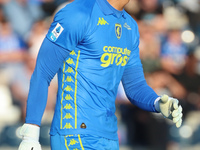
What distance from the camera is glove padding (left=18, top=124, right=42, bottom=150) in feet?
10.3

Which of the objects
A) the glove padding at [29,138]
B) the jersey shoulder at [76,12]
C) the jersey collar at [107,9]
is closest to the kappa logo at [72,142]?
the glove padding at [29,138]

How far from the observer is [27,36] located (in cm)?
754

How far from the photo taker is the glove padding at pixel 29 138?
3.15m

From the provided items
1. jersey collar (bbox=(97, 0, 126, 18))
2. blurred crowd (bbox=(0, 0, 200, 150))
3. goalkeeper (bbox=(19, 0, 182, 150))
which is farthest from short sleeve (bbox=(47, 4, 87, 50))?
blurred crowd (bbox=(0, 0, 200, 150))

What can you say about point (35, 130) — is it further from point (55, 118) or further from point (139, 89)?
point (139, 89)

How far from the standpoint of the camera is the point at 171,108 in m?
3.37

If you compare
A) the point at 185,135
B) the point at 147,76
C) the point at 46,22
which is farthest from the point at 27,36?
the point at 185,135

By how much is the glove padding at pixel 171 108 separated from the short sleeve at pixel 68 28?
2.09 ft

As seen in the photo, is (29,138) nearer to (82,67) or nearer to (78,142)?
(78,142)

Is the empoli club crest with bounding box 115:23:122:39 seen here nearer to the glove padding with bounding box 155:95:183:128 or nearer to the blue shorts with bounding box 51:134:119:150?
the glove padding with bounding box 155:95:183:128

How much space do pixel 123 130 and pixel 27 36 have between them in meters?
1.97

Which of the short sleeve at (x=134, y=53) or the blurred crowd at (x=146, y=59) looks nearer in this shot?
the short sleeve at (x=134, y=53)

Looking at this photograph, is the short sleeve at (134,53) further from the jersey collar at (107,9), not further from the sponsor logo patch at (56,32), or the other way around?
the sponsor logo patch at (56,32)

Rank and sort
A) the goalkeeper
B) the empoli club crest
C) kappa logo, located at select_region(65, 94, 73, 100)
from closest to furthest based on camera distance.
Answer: the goalkeeper → kappa logo, located at select_region(65, 94, 73, 100) → the empoli club crest
